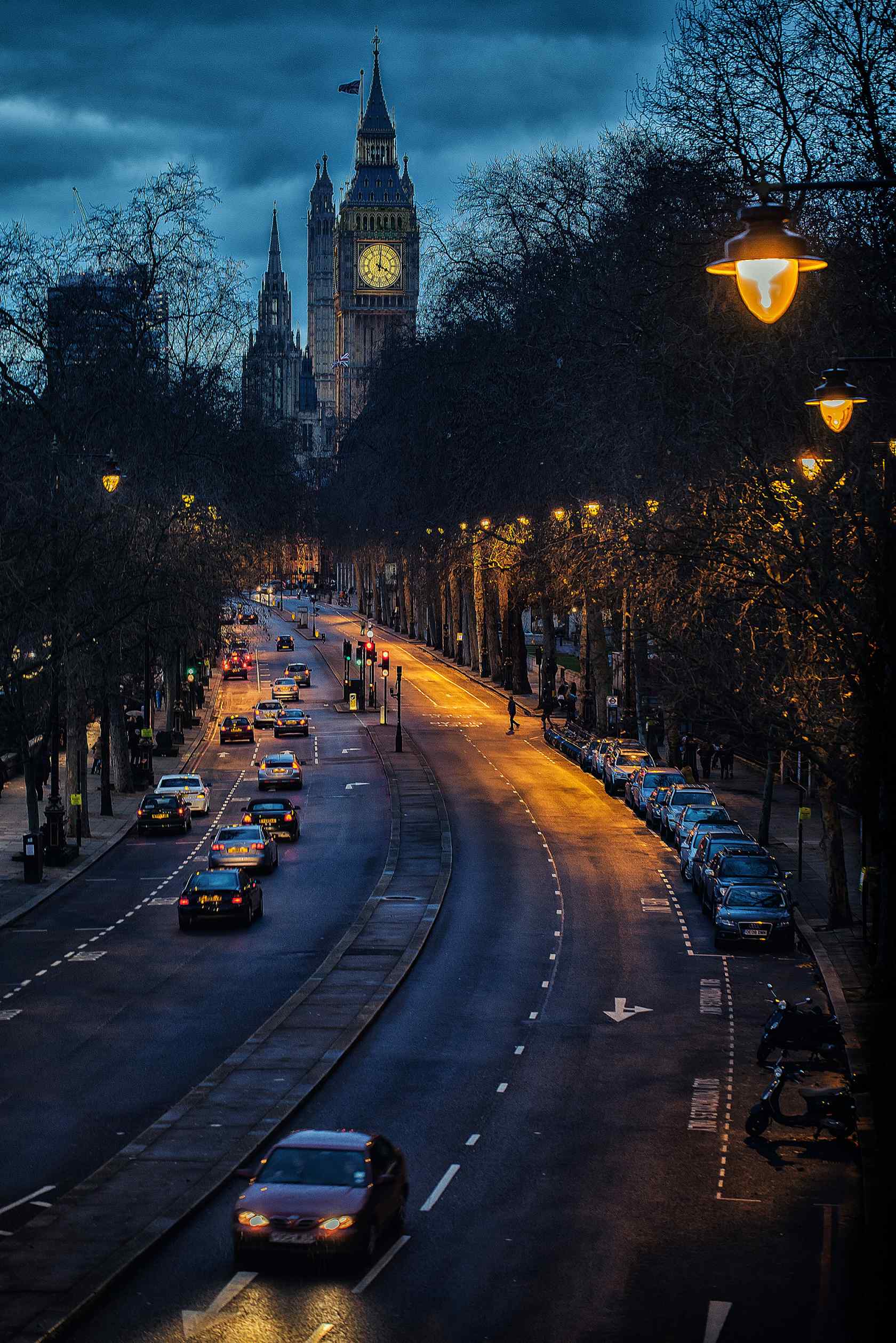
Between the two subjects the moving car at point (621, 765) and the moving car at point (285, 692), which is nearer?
the moving car at point (621, 765)

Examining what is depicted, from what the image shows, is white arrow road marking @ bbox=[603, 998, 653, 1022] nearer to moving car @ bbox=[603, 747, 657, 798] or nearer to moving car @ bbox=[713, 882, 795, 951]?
moving car @ bbox=[713, 882, 795, 951]

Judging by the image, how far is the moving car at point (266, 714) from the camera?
92.1 m

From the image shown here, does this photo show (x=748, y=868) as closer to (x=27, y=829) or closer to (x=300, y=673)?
(x=27, y=829)

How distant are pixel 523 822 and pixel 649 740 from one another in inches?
728

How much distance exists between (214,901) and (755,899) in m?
11.9

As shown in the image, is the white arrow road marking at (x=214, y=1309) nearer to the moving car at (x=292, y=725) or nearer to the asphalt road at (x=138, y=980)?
the asphalt road at (x=138, y=980)

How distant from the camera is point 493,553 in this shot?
313 feet

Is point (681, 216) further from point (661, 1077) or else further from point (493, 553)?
point (493, 553)

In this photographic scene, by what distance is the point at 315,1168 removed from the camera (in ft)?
61.5

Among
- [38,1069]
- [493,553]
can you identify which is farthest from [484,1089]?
[493,553]

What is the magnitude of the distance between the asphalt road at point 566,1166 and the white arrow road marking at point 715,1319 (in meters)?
0.03

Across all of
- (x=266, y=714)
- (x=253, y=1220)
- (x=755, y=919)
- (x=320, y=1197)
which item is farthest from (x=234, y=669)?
(x=253, y=1220)

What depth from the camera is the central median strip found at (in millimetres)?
17812

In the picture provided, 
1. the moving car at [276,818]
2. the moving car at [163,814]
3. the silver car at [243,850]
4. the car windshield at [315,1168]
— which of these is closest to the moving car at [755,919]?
the silver car at [243,850]
